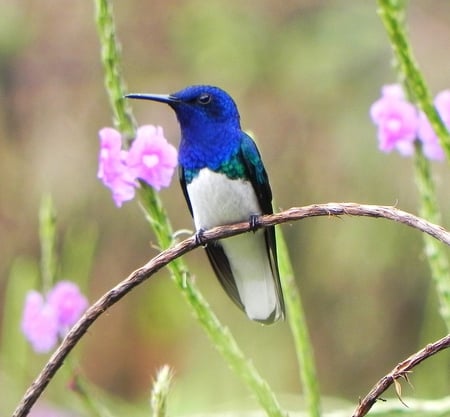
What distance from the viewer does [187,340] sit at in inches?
209

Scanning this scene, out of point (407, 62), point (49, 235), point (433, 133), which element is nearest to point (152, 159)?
point (49, 235)

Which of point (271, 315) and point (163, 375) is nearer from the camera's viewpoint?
point (163, 375)

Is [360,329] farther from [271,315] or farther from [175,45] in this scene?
[271,315]

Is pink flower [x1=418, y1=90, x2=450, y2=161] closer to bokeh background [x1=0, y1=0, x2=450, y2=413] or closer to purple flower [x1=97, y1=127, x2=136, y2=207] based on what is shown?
purple flower [x1=97, y1=127, x2=136, y2=207]

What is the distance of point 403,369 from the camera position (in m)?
1.19

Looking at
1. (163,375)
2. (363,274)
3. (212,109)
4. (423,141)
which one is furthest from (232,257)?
(363,274)

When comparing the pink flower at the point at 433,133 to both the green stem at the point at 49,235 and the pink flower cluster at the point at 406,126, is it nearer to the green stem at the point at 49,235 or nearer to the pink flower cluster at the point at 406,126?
the pink flower cluster at the point at 406,126

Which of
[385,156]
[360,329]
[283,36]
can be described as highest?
[283,36]

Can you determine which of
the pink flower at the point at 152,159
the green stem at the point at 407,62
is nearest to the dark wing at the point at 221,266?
the pink flower at the point at 152,159

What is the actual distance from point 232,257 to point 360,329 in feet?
9.46

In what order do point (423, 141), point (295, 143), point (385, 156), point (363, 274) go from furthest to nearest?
point (295, 143), point (363, 274), point (385, 156), point (423, 141)

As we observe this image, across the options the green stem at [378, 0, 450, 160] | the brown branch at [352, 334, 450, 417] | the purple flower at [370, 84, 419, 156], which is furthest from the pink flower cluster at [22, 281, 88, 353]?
the brown branch at [352, 334, 450, 417]

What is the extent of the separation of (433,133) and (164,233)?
548 millimetres

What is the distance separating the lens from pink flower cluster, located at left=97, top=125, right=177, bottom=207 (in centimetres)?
166
